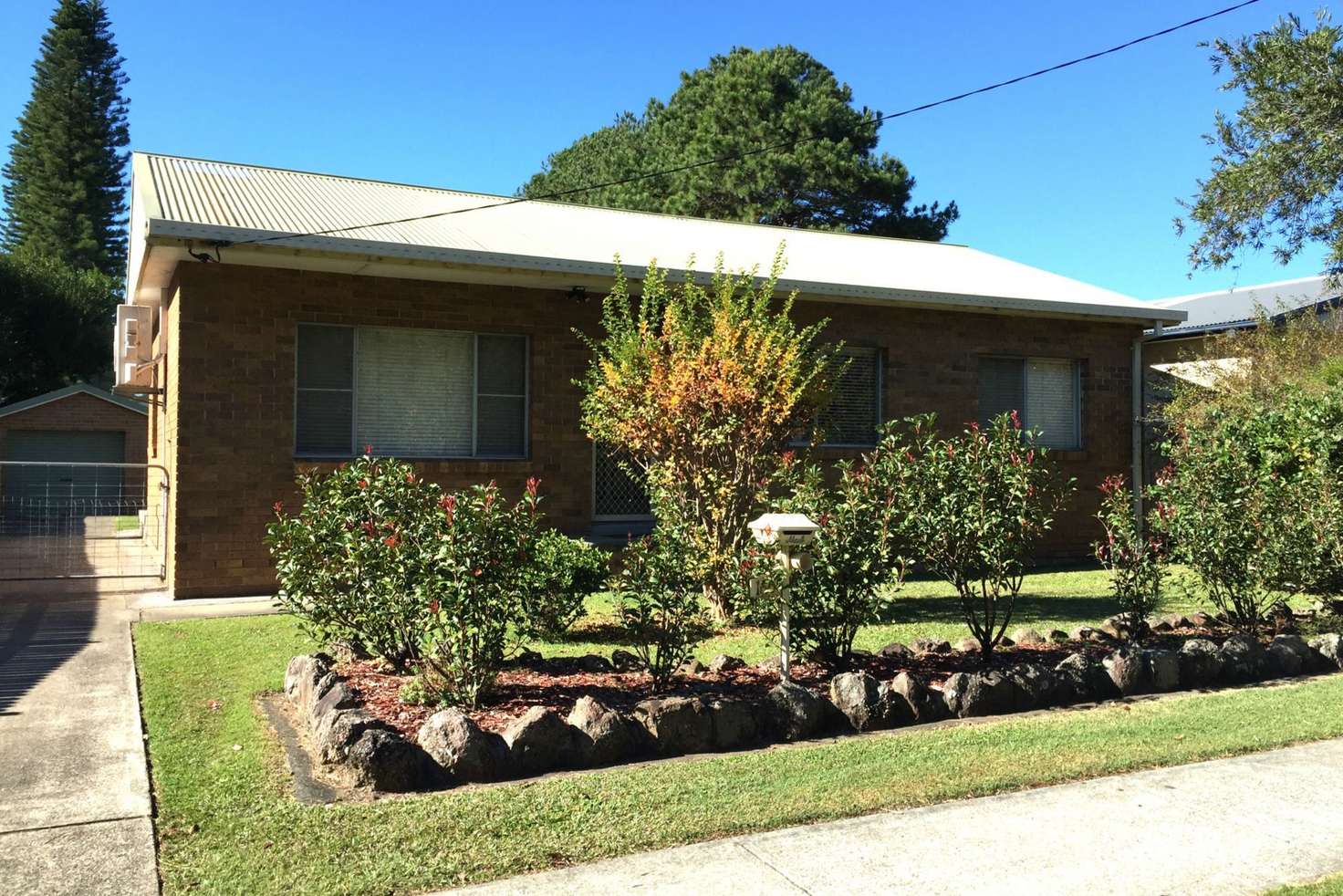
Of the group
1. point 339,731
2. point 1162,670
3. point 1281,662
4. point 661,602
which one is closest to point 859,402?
point 1281,662

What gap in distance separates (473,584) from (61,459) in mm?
26888

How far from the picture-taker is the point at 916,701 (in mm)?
6137

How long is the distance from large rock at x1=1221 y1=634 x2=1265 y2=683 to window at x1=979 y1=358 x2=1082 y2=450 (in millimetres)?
7688

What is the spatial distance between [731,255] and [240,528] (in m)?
7.60

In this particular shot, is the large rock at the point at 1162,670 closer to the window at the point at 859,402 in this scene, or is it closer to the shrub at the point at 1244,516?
the shrub at the point at 1244,516

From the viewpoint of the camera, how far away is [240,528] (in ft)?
35.2

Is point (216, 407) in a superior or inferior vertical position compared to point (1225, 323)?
inferior

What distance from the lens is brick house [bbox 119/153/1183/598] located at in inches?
416

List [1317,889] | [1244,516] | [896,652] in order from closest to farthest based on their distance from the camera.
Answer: [1317,889]
[896,652]
[1244,516]

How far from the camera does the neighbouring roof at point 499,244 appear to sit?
1060 cm

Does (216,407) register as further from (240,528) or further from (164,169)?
(164,169)

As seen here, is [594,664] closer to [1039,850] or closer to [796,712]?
[796,712]

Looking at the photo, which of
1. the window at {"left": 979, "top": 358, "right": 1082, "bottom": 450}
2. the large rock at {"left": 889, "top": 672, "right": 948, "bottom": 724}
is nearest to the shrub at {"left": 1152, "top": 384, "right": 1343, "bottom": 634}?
the large rock at {"left": 889, "top": 672, "right": 948, "bottom": 724}

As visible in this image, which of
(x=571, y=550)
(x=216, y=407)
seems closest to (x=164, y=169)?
(x=216, y=407)
